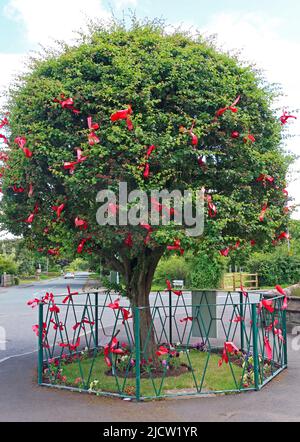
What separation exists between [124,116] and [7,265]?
3858cm

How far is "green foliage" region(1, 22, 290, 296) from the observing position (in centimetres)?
606

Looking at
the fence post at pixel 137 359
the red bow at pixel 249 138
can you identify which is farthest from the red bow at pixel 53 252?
the red bow at pixel 249 138

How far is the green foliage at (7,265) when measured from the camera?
136 feet

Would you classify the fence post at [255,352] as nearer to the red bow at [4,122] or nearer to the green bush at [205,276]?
the red bow at [4,122]

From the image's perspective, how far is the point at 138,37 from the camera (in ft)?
22.5

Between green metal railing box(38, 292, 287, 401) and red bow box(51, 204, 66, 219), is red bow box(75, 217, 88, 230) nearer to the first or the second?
red bow box(51, 204, 66, 219)

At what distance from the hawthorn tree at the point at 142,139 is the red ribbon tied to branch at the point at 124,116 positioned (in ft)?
0.06

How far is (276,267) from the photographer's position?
91.7 feet

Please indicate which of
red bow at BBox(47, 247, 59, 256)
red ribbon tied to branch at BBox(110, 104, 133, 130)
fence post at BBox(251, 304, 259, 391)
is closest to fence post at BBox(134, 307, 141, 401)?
fence post at BBox(251, 304, 259, 391)

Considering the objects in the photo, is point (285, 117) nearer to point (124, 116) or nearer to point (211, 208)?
point (211, 208)

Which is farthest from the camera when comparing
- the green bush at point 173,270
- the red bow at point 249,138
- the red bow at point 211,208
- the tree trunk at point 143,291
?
the green bush at point 173,270

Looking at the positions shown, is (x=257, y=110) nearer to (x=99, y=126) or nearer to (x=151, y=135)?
(x=151, y=135)
